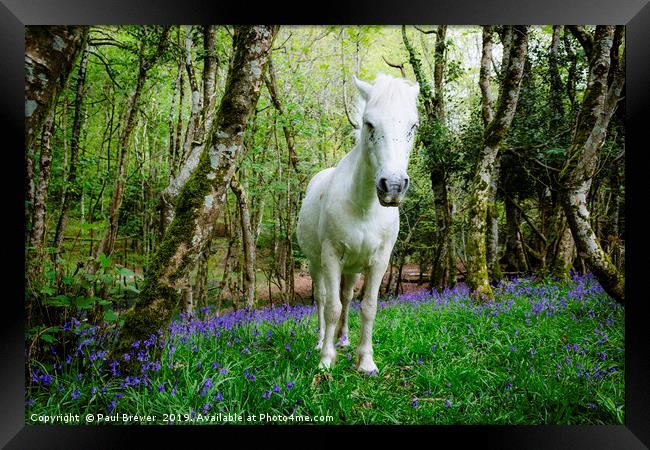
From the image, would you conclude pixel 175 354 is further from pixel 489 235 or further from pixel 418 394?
pixel 489 235

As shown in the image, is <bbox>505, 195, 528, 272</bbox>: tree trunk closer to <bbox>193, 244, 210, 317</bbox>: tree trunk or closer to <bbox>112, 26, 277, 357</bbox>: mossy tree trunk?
<bbox>193, 244, 210, 317</bbox>: tree trunk

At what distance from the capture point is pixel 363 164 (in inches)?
110

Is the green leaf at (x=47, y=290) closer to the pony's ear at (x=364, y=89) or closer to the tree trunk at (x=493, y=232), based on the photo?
the pony's ear at (x=364, y=89)

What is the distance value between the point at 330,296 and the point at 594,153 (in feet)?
9.32

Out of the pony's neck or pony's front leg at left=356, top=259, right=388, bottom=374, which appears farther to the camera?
pony's front leg at left=356, top=259, right=388, bottom=374

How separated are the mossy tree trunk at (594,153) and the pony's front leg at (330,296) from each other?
2338mm

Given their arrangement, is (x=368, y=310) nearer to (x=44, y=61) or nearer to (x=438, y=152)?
(x=44, y=61)

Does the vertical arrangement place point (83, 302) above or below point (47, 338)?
above

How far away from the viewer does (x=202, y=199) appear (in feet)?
8.04

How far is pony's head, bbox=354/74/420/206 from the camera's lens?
2.19 m

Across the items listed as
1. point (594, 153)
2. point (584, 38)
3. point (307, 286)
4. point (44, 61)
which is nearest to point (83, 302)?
point (44, 61)

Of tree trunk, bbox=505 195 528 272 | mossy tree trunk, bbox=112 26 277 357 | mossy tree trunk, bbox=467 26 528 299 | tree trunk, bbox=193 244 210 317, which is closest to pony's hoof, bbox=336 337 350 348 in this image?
mossy tree trunk, bbox=112 26 277 357

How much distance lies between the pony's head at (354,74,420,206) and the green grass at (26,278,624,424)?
1.40 m

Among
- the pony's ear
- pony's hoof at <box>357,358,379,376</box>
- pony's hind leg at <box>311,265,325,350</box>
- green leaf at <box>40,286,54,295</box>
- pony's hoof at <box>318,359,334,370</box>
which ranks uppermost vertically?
the pony's ear
